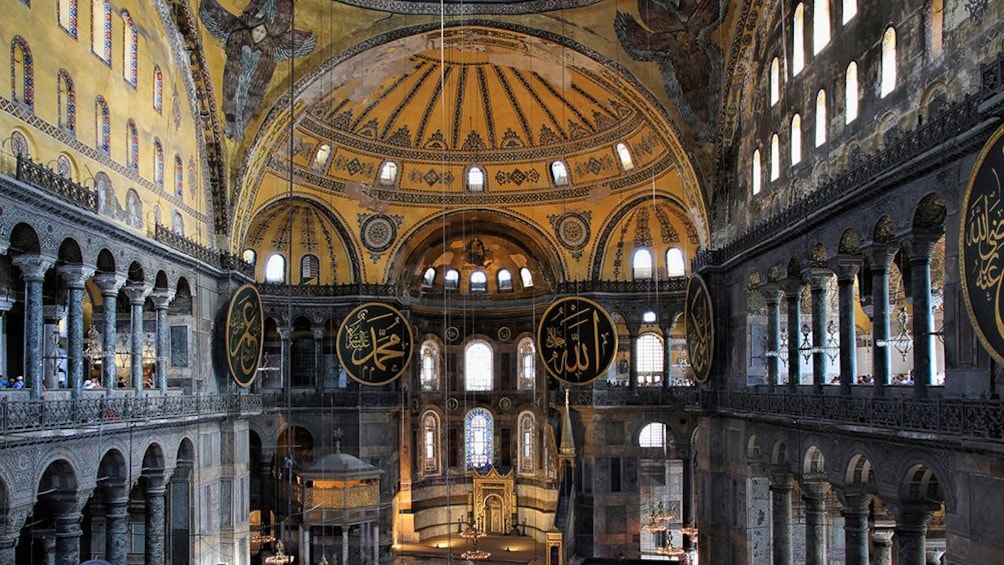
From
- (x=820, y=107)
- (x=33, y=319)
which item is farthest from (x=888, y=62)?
(x=33, y=319)

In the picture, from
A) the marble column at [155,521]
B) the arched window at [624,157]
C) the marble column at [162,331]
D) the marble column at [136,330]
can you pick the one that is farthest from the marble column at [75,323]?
the arched window at [624,157]

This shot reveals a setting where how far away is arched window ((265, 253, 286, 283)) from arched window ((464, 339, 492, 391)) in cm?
795

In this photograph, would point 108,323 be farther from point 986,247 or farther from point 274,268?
point 986,247

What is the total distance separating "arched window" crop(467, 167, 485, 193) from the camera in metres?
29.7

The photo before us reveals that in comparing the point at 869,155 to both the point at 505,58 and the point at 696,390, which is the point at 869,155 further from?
the point at 505,58

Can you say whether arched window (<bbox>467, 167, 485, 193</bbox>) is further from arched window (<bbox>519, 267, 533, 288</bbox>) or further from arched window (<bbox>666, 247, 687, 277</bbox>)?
arched window (<bbox>666, 247, 687, 277</bbox>)

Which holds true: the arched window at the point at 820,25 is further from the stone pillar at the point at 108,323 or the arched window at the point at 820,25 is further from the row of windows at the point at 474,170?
the stone pillar at the point at 108,323

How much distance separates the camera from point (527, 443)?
108 ft

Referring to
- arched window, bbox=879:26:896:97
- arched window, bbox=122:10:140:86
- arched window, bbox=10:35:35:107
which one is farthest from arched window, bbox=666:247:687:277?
arched window, bbox=10:35:35:107

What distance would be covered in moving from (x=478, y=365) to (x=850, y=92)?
20.5m

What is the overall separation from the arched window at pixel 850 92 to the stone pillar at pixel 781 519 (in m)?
7.82

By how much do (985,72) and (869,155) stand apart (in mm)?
4386

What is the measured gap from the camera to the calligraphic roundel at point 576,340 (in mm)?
20328

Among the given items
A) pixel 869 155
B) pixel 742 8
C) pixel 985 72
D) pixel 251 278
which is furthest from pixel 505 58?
pixel 985 72
